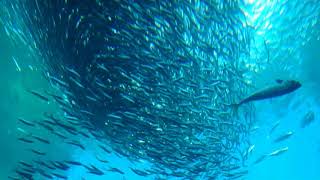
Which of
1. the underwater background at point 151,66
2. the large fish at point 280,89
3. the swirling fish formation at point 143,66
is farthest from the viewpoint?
the underwater background at point 151,66

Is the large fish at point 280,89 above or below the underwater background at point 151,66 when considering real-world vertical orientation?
below

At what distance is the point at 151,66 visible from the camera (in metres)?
7.95

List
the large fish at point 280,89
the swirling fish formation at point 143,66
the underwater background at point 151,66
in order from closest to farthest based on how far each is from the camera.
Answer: the large fish at point 280,89 → the swirling fish formation at point 143,66 → the underwater background at point 151,66

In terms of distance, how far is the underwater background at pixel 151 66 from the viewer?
25.0ft

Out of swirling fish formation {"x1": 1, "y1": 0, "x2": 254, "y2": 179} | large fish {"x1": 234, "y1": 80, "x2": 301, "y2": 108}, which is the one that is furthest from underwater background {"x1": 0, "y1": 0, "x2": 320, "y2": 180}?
large fish {"x1": 234, "y1": 80, "x2": 301, "y2": 108}

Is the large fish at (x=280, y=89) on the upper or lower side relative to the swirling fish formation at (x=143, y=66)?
lower

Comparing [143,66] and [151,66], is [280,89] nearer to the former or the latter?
[151,66]

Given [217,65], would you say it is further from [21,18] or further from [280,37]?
[21,18]

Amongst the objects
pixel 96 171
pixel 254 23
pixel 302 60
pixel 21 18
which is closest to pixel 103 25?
pixel 21 18

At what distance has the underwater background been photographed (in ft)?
25.0

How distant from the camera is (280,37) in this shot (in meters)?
12.4

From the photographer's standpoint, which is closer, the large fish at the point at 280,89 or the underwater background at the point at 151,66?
the large fish at the point at 280,89

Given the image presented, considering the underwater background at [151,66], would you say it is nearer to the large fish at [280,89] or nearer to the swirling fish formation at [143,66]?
the swirling fish formation at [143,66]

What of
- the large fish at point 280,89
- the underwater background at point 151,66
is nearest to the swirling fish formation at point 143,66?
the underwater background at point 151,66
